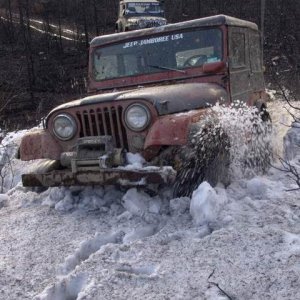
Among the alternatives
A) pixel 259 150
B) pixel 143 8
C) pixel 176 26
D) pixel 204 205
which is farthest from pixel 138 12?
pixel 204 205

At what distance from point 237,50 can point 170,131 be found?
214 cm

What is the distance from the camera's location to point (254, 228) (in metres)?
3.93

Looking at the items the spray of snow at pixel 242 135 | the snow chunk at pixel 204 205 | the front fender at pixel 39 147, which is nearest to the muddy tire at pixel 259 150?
the spray of snow at pixel 242 135

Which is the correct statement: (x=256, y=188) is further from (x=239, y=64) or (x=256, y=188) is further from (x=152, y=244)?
(x=239, y=64)

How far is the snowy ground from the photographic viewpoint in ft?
10.6

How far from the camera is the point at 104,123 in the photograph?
15.2ft

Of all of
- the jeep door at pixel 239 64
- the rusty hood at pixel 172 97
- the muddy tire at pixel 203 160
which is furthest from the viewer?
the jeep door at pixel 239 64

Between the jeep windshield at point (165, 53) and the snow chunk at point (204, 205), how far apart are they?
1.78 m

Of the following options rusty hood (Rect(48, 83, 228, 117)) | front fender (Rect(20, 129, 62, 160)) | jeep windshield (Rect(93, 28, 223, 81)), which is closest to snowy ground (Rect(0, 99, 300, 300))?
front fender (Rect(20, 129, 62, 160))

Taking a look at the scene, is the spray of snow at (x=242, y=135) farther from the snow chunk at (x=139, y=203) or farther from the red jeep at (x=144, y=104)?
the snow chunk at (x=139, y=203)

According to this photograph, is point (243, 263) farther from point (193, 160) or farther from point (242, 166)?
point (242, 166)

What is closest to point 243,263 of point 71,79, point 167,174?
point 167,174

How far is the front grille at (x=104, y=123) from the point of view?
180 inches

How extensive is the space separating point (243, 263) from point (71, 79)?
20.9 metres
